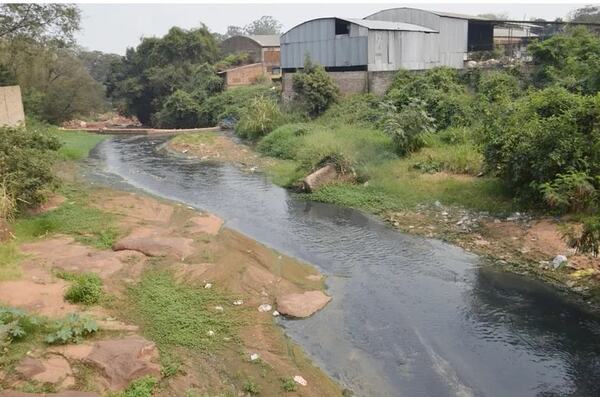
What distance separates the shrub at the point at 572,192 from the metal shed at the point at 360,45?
1485 cm

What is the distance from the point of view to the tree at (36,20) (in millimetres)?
23531

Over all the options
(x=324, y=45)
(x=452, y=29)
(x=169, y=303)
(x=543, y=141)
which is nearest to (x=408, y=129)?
(x=543, y=141)

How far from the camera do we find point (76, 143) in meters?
25.8

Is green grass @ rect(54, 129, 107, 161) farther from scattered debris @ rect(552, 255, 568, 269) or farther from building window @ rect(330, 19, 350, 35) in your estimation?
scattered debris @ rect(552, 255, 568, 269)

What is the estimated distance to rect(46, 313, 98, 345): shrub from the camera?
615 cm

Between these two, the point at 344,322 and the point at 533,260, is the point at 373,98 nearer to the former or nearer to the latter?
→ the point at 533,260

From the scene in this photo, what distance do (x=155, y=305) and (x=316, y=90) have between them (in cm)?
1785

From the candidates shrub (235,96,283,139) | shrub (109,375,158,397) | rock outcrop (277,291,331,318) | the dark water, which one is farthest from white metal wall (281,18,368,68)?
shrub (109,375,158,397)

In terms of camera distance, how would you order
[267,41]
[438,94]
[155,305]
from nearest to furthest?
[155,305] → [438,94] → [267,41]

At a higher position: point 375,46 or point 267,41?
point 267,41

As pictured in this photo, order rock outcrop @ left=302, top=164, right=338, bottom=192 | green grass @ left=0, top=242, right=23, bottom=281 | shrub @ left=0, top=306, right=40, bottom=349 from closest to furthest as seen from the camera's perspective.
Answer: shrub @ left=0, top=306, right=40, bottom=349, green grass @ left=0, top=242, right=23, bottom=281, rock outcrop @ left=302, top=164, right=338, bottom=192

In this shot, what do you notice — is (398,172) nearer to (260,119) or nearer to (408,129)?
(408,129)

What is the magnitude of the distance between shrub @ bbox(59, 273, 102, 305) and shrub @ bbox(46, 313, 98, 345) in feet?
2.27

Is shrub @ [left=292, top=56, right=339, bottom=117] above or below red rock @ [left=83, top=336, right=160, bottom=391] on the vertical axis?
above
